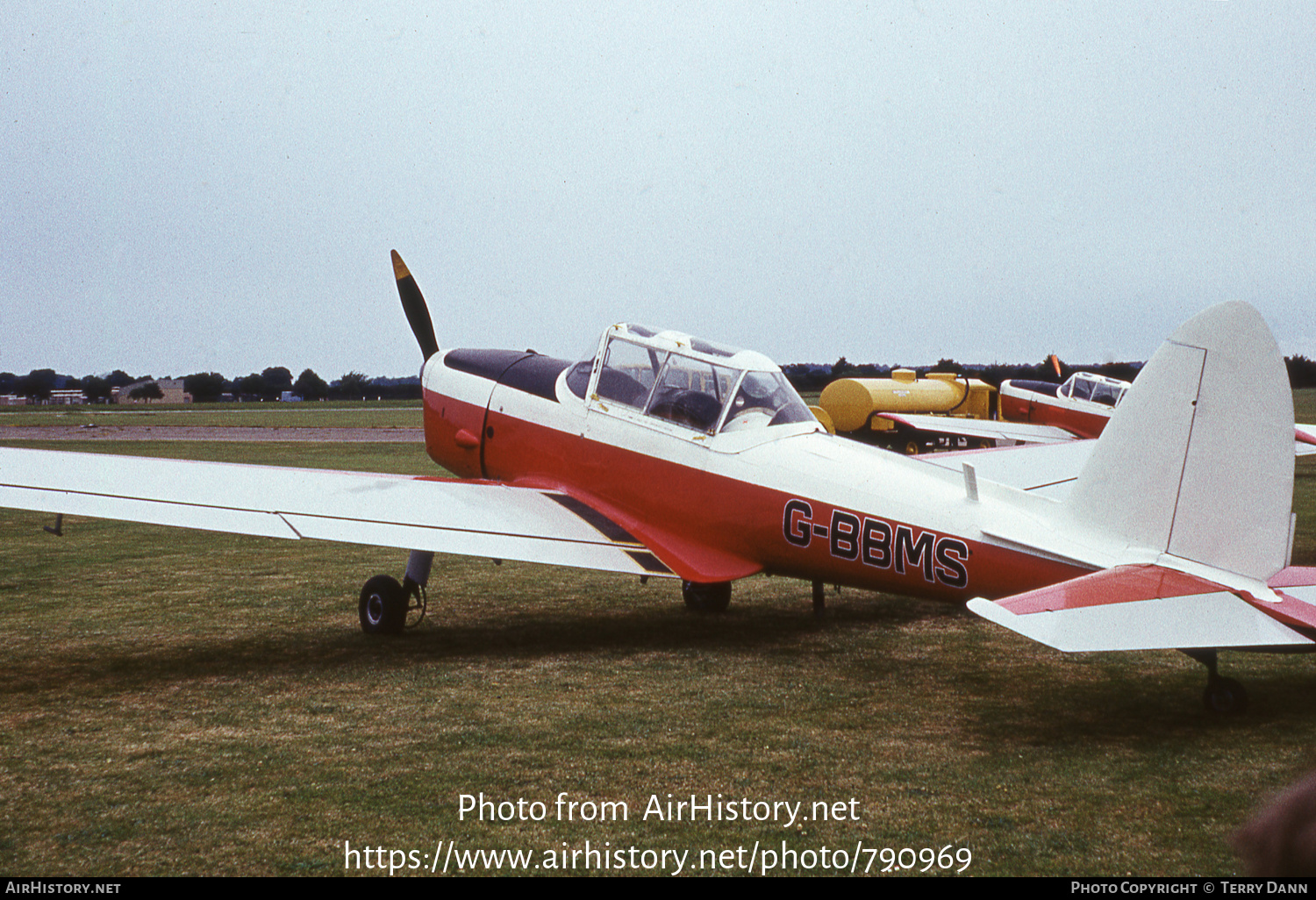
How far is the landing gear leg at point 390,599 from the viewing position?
26.2 ft

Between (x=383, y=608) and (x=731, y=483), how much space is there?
9.86 feet

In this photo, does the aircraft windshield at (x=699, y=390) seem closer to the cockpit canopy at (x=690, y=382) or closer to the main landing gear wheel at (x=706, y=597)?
the cockpit canopy at (x=690, y=382)

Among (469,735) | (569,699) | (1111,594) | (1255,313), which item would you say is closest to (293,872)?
(469,735)

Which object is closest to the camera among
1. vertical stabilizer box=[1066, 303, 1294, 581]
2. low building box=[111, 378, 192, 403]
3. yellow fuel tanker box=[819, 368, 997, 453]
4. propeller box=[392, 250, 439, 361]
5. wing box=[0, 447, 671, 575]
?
vertical stabilizer box=[1066, 303, 1294, 581]

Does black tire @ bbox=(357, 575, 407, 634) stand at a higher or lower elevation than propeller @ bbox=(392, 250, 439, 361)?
lower

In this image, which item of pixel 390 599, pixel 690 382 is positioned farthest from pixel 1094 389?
pixel 390 599

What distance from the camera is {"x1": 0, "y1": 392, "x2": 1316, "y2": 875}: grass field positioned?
4051mm

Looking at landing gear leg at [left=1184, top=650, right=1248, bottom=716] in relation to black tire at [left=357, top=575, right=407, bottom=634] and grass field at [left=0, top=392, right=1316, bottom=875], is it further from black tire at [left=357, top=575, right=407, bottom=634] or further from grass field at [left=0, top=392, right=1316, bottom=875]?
black tire at [left=357, top=575, right=407, bottom=634]

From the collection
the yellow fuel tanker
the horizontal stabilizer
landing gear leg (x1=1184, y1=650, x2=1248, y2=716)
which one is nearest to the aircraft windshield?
the horizontal stabilizer

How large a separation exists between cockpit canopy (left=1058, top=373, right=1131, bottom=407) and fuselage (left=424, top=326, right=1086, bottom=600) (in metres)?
16.1

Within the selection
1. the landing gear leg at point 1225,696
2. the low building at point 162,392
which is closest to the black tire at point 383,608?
the landing gear leg at point 1225,696

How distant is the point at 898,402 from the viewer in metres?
27.3

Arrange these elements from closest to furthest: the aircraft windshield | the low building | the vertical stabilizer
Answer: the vertical stabilizer < the aircraft windshield < the low building

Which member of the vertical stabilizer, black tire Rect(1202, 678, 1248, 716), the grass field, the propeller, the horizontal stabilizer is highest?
the propeller
